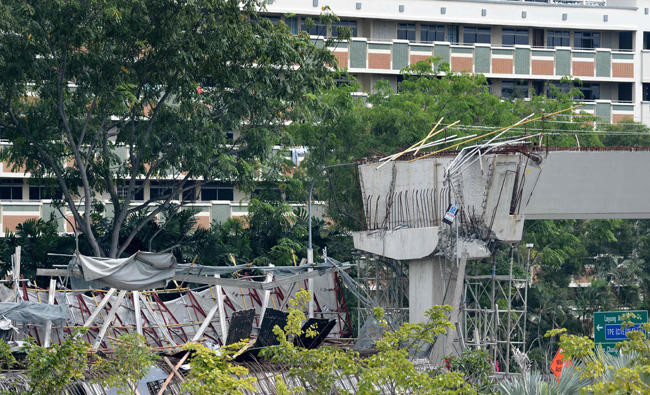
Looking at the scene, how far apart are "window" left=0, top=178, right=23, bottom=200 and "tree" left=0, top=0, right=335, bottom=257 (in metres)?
14.6

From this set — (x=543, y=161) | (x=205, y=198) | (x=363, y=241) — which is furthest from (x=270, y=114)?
(x=205, y=198)

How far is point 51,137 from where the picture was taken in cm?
3516

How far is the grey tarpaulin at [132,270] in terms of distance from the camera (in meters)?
26.1

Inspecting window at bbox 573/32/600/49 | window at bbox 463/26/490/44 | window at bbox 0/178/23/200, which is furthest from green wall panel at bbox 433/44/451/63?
window at bbox 0/178/23/200

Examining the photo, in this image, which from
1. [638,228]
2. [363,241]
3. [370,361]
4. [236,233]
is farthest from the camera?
[638,228]

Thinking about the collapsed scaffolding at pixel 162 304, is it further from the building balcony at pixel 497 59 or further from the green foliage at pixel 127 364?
the building balcony at pixel 497 59

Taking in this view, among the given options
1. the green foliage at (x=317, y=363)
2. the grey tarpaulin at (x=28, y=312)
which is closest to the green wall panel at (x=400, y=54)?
the grey tarpaulin at (x=28, y=312)

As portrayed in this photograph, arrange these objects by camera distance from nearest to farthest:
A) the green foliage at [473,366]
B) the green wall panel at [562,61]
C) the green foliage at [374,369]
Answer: the green foliage at [374,369] → the green foliage at [473,366] → the green wall panel at [562,61]

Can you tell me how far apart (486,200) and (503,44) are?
1230 inches

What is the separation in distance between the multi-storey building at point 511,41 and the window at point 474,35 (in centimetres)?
5

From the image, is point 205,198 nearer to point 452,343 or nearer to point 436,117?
point 436,117

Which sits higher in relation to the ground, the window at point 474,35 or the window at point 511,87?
the window at point 474,35

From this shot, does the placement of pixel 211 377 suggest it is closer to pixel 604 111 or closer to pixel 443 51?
pixel 443 51

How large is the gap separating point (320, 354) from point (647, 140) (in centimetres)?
3556
